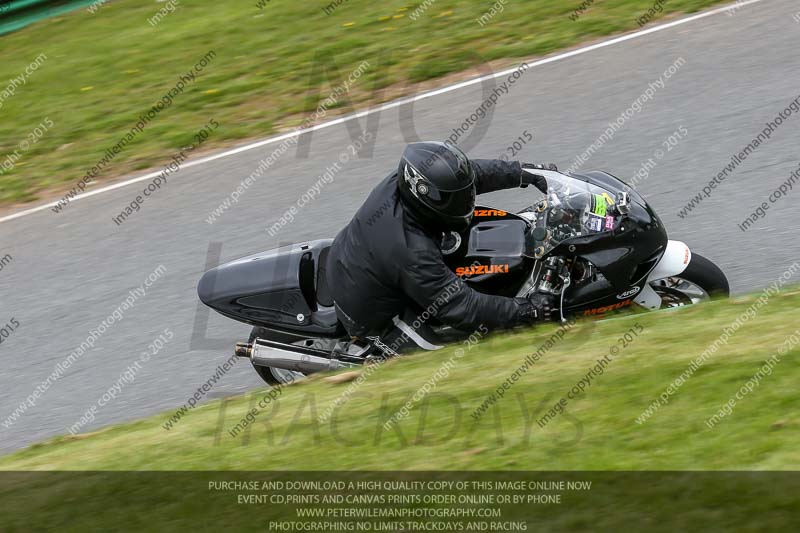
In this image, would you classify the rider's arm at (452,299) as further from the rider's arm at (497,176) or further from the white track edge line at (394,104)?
the white track edge line at (394,104)

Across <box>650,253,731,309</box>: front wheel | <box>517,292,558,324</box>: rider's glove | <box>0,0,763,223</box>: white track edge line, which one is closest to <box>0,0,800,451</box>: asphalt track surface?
<box>0,0,763,223</box>: white track edge line

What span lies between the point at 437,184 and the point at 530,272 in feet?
2.95

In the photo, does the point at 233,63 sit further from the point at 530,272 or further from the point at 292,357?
the point at 530,272

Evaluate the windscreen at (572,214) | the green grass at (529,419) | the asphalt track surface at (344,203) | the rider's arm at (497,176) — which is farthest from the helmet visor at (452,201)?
the asphalt track surface at (344,203)

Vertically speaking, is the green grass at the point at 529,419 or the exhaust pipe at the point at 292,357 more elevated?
the green grass at the point at 529,419

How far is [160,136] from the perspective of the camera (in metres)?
10.7

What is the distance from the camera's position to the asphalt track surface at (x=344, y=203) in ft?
22.8

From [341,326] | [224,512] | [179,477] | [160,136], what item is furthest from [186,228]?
[224,512]

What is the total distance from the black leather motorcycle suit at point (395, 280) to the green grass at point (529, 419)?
0.98 feet

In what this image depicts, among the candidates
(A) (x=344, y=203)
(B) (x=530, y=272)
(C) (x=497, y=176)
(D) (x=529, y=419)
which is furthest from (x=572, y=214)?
(A) (x=344, y=203)

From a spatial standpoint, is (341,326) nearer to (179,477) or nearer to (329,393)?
(329,393)

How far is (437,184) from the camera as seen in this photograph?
522 centimetres

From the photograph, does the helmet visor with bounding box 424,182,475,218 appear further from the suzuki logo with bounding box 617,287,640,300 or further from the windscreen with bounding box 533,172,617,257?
the suzuki logo with bounding box 617,287,640,300

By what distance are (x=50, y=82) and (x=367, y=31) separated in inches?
168
